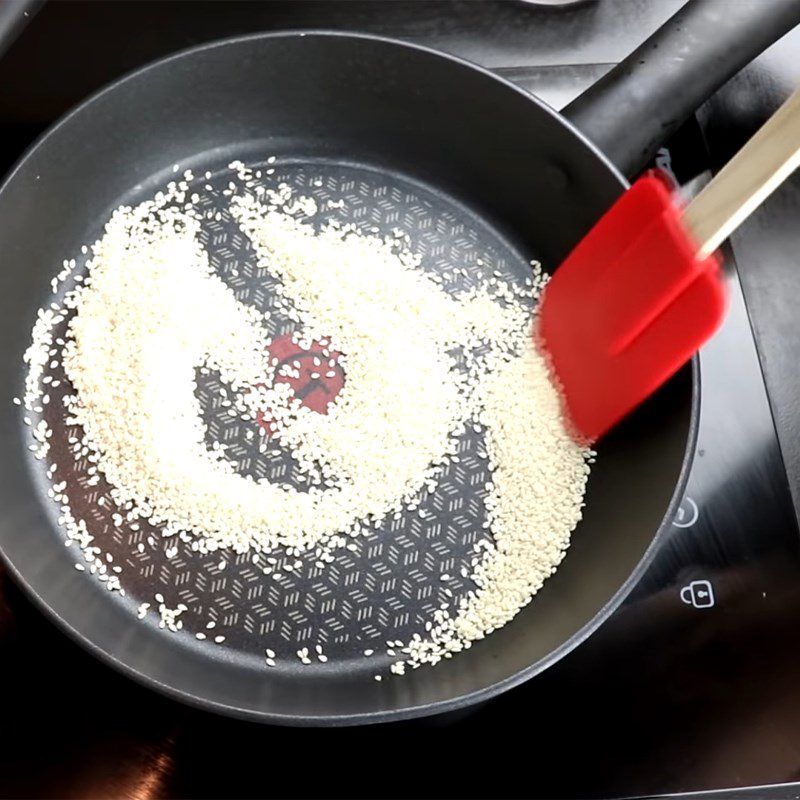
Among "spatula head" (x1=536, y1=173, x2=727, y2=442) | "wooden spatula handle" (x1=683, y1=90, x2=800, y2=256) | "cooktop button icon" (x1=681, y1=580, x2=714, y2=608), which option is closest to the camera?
"wooden spatula handle" (x1=683, y1=90, x2=800, y2=256)

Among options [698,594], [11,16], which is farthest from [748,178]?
[11,16]

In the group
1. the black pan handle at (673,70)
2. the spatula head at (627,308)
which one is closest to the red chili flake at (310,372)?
the spatula head at (627,308)

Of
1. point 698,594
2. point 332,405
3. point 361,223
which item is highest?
point 361,223

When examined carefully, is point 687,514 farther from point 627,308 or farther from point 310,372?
point 310,372

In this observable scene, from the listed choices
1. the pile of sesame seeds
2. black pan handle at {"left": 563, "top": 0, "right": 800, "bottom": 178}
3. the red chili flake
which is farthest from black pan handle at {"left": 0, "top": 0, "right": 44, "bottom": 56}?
black pan handle at {"left": 563, "top": 0, "right": 800, "bottom": 178}

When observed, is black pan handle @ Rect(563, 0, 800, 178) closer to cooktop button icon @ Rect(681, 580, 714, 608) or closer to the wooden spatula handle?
the wooden spatula handle

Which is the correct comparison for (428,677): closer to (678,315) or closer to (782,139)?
(678,315)

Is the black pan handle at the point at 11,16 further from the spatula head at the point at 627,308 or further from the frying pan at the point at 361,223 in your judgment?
the spatula head at the point at 627,308
